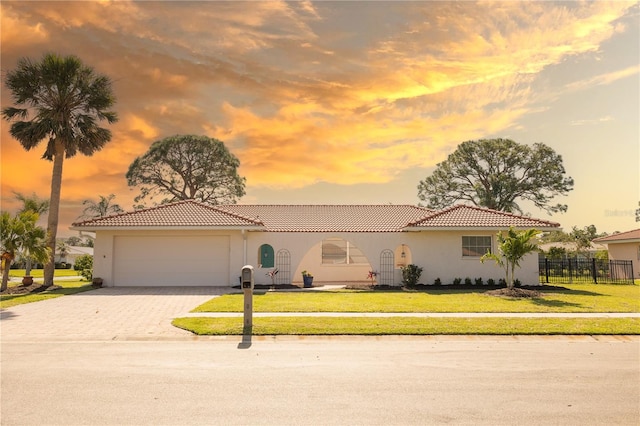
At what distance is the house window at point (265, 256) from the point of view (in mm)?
23359

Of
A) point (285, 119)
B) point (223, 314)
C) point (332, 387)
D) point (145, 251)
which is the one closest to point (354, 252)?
point (285, 119)

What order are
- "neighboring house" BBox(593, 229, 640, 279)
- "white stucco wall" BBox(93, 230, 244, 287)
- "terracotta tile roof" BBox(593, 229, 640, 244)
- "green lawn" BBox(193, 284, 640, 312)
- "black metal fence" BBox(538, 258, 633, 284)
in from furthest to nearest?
"neighboring house" BBox(593, 229, 640, 279), "terracotta tile roof" BBox(593, 229, 640, 244), "black metal fence" BBox(538, 258, 633, 284), "white stucco wall" BBox(93, 230, 244, 287), "green lawn" BBox(193, 284, 640, 312)

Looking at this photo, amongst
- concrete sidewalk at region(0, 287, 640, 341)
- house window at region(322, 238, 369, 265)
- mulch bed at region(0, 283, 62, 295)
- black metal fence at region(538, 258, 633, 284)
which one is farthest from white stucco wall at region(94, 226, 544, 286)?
black metal fence at region(538, 258, 633, 284)

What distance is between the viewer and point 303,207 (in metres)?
29.3

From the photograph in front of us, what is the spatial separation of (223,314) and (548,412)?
919 centimetres

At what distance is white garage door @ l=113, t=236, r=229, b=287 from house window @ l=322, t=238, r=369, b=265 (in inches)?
253

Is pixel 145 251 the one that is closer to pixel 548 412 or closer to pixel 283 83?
pixel 283 83

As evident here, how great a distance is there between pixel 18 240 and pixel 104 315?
9731 millimetres

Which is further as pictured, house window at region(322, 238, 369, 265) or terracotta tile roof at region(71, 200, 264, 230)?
house window at region(322, 238, 369, 265)

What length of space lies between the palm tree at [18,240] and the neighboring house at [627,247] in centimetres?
3502

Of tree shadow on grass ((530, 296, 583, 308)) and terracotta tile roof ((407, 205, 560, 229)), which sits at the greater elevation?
terracotta tile roof ((407, 205, 560, 229))

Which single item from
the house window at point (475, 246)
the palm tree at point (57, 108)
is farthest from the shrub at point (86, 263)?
the house window at point (475, 246)

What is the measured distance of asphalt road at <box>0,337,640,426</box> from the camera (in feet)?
18.5

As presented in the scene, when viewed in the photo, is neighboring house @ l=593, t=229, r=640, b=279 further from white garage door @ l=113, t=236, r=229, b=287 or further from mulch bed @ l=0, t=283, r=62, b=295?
mulch bed @ l=0, t=283, r=62, b=295
